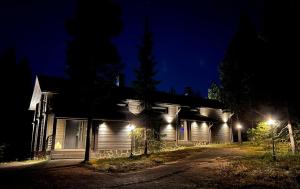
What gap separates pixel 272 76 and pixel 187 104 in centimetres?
1454

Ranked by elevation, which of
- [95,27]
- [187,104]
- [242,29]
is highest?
[242,29]

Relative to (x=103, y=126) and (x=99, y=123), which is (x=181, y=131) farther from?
(x=99, y=123)

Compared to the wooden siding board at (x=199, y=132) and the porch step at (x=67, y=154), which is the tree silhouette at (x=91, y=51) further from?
the wooden siding board at (x=199, y=132)

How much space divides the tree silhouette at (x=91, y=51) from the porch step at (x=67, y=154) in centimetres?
391

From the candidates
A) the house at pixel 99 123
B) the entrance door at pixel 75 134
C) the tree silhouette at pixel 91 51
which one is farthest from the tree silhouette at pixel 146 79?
the entrance door at pixel 75 134

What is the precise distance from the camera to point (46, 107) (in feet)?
66.7

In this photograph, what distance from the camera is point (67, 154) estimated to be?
61.5ft

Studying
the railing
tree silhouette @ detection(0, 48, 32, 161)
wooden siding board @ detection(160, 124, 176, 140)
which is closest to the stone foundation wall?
the railing

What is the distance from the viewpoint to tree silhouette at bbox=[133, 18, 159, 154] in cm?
1941

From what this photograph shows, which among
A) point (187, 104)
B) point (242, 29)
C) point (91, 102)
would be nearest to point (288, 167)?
point (91, 102)

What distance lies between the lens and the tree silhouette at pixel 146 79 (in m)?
19.4

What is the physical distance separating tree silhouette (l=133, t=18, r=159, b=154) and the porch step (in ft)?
19.7

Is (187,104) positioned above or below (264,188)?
above

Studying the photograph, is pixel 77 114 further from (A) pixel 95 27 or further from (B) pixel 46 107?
(A) pixel 95 27
